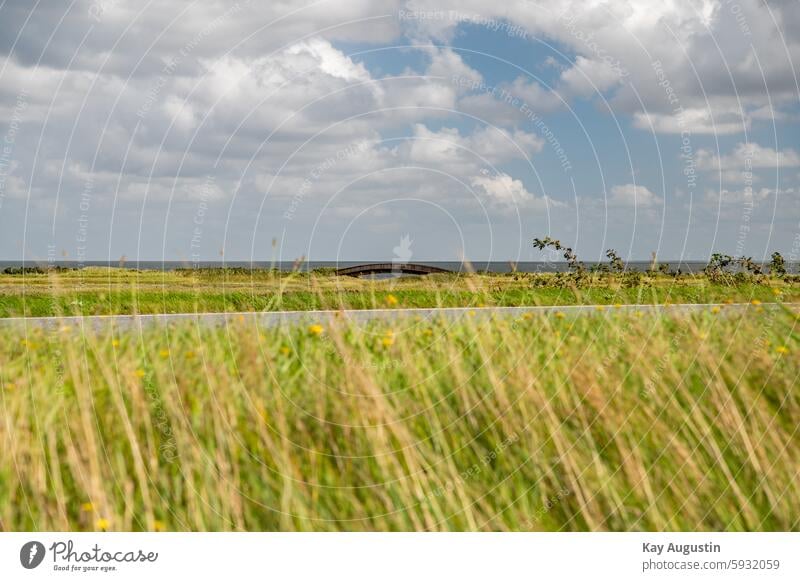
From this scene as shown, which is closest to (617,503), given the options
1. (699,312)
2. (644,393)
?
(644,393)

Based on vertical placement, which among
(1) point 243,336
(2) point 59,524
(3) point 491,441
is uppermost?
(1) point 243,336

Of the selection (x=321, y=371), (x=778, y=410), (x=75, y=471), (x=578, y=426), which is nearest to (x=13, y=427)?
(x=75, y=471)

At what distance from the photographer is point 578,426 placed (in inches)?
177

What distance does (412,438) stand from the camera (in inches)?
175

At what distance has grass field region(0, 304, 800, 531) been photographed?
3945 millimetres

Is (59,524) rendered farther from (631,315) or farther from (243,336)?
(631,315)

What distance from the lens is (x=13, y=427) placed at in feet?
15.0

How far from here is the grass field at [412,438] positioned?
3945mm

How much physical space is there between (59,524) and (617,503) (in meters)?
2.94

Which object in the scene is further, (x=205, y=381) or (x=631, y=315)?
(x=631, y=315)
